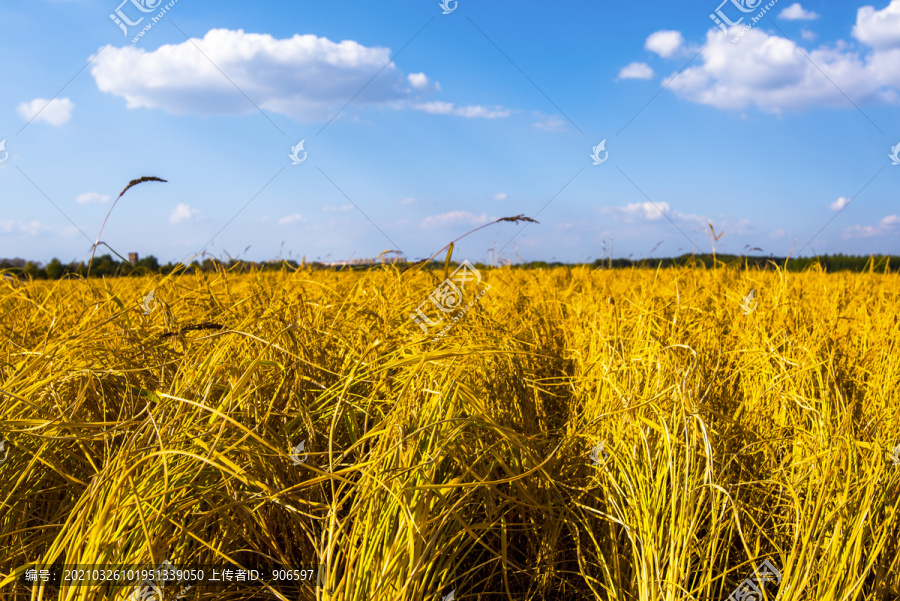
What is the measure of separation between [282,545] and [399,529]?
1.61 ft

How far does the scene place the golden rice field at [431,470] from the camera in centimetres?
86

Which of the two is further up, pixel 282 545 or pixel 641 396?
pixel 641 396

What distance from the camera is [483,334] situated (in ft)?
5.60

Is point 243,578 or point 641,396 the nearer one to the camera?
point 243,578

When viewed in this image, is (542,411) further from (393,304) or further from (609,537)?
(393,304)

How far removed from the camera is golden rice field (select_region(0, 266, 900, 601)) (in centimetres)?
86

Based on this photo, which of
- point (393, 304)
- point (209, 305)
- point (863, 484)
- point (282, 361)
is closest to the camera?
point (863, 484)

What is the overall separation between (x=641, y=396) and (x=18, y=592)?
58.8 inches

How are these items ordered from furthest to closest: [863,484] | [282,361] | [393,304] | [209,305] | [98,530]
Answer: [209,305] → [393,304] → [282,361] → [863,484] → [98,530]

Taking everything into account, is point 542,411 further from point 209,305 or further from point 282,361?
point 209,305

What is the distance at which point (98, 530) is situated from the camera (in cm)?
79

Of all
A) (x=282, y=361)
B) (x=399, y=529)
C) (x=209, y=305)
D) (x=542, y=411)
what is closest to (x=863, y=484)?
(x=542, y=411)

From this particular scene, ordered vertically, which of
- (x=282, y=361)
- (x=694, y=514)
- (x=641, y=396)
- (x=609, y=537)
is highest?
(x=282, y=361)

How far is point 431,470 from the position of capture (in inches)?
35.4
